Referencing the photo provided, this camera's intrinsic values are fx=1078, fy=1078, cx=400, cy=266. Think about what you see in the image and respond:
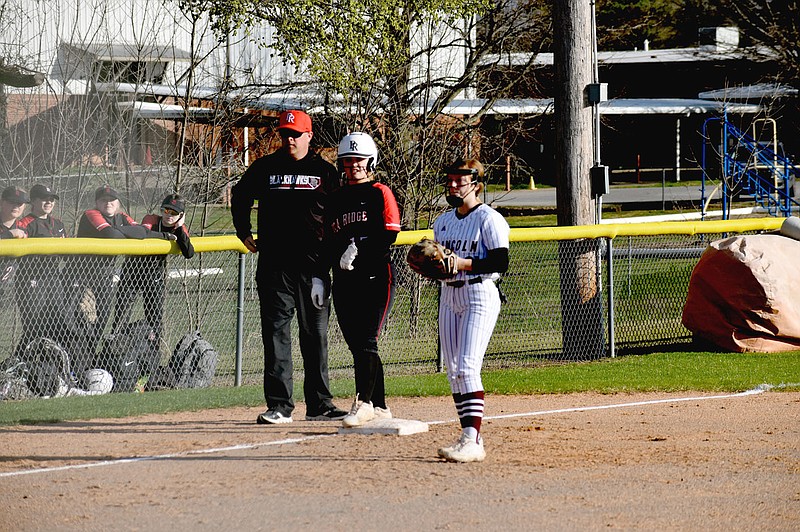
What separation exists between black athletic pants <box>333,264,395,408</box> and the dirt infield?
0.53m

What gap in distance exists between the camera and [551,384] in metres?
10.5

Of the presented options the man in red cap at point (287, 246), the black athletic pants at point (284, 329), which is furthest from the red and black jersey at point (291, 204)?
the black athletic pants at point (284, 329)

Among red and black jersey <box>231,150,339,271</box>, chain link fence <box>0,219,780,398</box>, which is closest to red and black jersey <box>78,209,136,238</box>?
chain link fence <box>0,219,780,398</box>

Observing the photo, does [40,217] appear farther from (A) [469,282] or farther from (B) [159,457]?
(A) [469,282]

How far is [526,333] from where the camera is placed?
42.7ft

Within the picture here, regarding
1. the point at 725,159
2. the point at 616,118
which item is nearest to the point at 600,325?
the point at 725,159

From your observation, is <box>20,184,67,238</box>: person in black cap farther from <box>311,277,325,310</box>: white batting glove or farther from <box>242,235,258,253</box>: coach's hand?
<box>311,277,325,310</box>: white batting glove

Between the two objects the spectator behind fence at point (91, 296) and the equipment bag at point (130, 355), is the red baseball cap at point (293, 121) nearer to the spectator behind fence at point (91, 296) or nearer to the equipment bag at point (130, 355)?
the spectator behind fence at point (91, 296)

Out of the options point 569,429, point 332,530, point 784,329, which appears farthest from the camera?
point 784,329

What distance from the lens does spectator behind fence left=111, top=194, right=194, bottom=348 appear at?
9719 millimetres

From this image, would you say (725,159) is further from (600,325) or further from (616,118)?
(616,118)

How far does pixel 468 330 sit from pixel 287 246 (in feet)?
6.25

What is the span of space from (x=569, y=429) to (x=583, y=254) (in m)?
4.77

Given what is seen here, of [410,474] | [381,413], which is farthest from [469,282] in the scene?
[381,413]
